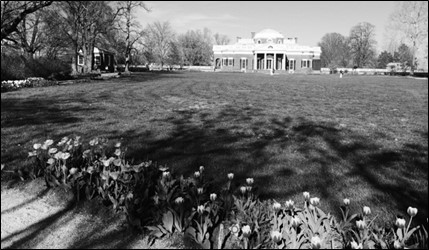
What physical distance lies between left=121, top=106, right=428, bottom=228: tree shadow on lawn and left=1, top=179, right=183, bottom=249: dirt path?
1.10 m

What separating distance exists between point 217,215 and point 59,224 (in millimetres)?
1524

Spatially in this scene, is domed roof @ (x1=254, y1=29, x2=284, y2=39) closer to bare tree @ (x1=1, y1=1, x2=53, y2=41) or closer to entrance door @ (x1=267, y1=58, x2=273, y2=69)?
entrance door @ (x1=267, y1=58, x2=273, y2=69)

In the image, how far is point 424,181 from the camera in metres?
4.64

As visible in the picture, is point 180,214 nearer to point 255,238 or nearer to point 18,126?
point 255,238

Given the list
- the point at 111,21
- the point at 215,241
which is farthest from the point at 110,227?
the point at 111,21

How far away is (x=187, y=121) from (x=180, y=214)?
6043 mm

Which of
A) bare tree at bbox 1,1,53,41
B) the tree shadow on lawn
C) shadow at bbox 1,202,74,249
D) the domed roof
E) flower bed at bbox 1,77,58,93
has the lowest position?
shadow at bbox 1,202,74,249

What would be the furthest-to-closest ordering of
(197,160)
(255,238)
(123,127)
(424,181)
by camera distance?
1. (123,127)
2. (197,160)
3. (424,181)
4. (255,238)

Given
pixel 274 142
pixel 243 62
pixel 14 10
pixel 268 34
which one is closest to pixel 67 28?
pixel 14 10

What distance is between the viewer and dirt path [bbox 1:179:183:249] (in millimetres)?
2908

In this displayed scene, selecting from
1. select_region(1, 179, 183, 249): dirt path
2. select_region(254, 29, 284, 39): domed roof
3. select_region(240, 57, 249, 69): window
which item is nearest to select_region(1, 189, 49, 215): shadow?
select_region(1, 179, 183, 249): dirt path

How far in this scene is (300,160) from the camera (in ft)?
18.1

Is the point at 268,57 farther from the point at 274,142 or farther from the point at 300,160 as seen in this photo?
the point at 300,160

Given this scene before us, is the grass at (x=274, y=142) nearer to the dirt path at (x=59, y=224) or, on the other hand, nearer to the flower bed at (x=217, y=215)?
the flower bed at (x=217, y=215)
